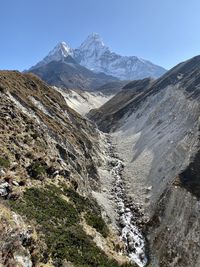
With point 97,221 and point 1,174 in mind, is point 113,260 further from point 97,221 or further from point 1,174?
point 1,174

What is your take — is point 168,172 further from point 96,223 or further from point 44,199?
point 44,199

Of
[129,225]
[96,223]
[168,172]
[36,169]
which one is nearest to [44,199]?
[36,169]

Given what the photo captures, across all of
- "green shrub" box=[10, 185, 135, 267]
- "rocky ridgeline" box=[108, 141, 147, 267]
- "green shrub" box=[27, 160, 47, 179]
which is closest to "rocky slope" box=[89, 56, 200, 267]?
"rocky ridgeline" box=[108, 141, 147, 267]

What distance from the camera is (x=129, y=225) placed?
4591 centimetres

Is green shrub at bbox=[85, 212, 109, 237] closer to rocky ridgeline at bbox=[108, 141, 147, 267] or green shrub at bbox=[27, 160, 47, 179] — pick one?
rocky ridgeline at bbox=[108, 141, 147, 267]

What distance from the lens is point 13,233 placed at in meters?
25.3

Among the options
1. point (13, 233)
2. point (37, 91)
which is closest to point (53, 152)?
point (13, 233)

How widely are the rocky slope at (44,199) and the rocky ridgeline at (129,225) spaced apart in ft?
6.94

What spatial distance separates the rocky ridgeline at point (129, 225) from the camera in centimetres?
3966

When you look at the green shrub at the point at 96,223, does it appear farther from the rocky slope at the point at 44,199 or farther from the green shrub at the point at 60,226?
the green shrub at the point at 60,226

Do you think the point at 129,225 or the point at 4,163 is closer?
the point at 4,163

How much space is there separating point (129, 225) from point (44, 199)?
14.9m

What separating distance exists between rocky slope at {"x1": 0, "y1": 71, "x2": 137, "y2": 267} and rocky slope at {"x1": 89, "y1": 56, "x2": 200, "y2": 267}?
A: 5608mm

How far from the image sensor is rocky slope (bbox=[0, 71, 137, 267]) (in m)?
26.8
